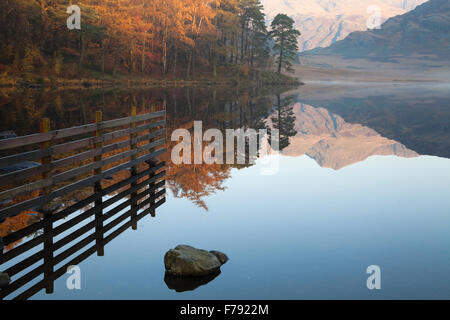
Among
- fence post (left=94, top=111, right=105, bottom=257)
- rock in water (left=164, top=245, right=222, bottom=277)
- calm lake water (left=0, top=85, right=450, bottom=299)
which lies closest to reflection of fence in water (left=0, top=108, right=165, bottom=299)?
fence post (left=94, top=111, right=105, bottom=257)

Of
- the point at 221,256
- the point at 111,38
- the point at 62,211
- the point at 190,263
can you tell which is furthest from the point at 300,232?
the point at 111,38

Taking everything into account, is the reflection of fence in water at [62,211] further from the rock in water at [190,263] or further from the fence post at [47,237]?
the rock in water at [190,263]

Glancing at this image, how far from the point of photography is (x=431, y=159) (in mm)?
21141

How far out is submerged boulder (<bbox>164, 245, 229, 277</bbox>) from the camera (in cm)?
829

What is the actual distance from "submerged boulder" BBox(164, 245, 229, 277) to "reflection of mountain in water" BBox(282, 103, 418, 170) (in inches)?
406

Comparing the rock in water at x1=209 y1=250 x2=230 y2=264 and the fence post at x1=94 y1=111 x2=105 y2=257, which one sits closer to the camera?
the rock in water at x1=209 y1=250 x2=230 y2=264

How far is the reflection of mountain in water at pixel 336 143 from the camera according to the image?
21.6 m

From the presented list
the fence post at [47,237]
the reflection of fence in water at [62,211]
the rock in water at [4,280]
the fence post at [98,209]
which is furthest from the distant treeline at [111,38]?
the rock in water at [4,280]

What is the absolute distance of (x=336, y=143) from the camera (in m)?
27.7

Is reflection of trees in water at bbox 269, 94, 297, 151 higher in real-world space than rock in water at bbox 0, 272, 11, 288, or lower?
higher

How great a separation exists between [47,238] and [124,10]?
68.6 meters

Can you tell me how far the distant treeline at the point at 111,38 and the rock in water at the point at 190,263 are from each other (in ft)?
183

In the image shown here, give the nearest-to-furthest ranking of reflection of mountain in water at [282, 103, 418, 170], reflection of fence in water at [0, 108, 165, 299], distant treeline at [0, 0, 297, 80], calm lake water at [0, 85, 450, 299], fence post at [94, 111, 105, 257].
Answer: calm lake water at [0, 85, 450, 299]
reflection of fence in water at [0, 108, 165, 299]
fence post at [94, 111, 105, 257]
reflection of mountain in water at [282, 103, 418, 170]
distant treeline at [0, 0, 297, 80]

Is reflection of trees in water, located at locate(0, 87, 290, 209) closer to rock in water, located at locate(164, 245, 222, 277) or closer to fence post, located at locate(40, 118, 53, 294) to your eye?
fence post, located at locate(40, 118, 53, 294)
